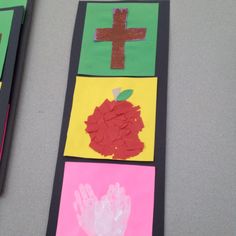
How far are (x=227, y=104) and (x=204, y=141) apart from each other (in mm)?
106

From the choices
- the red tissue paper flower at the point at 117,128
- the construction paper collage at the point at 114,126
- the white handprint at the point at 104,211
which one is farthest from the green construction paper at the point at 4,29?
the white handprint at the point at 104,211

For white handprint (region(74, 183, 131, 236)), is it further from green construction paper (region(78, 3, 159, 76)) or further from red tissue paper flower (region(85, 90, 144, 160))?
green construction paper (region(78, 3, 159, 76))

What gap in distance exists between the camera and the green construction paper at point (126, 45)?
736 millimetres

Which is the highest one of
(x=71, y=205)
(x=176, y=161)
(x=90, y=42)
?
(x=90, y=42)

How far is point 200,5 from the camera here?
78 centimetres

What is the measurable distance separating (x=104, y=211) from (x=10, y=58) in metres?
0.46

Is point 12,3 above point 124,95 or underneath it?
above

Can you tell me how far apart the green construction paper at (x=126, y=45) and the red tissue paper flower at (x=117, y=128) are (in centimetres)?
8

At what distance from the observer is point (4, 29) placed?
808mm

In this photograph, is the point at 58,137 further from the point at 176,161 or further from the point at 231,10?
the point at 231,10

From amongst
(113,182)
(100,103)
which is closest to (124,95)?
(100,103)

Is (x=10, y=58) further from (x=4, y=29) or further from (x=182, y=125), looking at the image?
(x=182, y=125)

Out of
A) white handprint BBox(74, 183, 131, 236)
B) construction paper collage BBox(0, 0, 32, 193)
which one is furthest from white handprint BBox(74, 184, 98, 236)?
construction paper collage BBox(0, 0, 32, 193)

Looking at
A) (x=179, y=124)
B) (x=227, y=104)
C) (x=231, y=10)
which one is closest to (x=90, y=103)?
(x=179, y=124)
